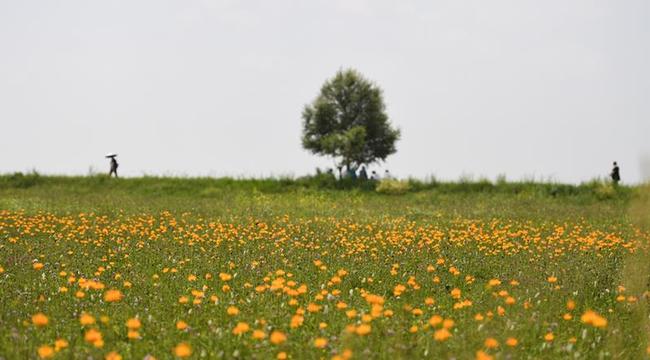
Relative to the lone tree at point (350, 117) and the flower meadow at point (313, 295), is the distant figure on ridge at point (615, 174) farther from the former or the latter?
the flower meadow at point (313, 295)

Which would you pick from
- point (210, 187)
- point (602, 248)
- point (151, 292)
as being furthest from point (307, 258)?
point (210, 187)

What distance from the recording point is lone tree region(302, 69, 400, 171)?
47.0 meters

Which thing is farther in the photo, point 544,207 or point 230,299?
point 544,207

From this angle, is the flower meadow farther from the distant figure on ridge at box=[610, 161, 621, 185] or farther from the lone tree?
the lone tree

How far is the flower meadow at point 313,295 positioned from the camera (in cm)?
561

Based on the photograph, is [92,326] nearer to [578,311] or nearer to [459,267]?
[578,311]

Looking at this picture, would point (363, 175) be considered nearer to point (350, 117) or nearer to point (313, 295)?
point (350, 117)

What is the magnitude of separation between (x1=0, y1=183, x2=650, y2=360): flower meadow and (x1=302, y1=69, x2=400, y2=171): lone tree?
104 ft

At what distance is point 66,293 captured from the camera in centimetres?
789

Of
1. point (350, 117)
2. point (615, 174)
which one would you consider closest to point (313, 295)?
point (615, 174)

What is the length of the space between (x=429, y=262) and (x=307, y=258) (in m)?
2.11

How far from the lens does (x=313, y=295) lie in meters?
8.02

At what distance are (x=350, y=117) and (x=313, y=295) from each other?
3958cm

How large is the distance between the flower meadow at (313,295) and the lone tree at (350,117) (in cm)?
3159
